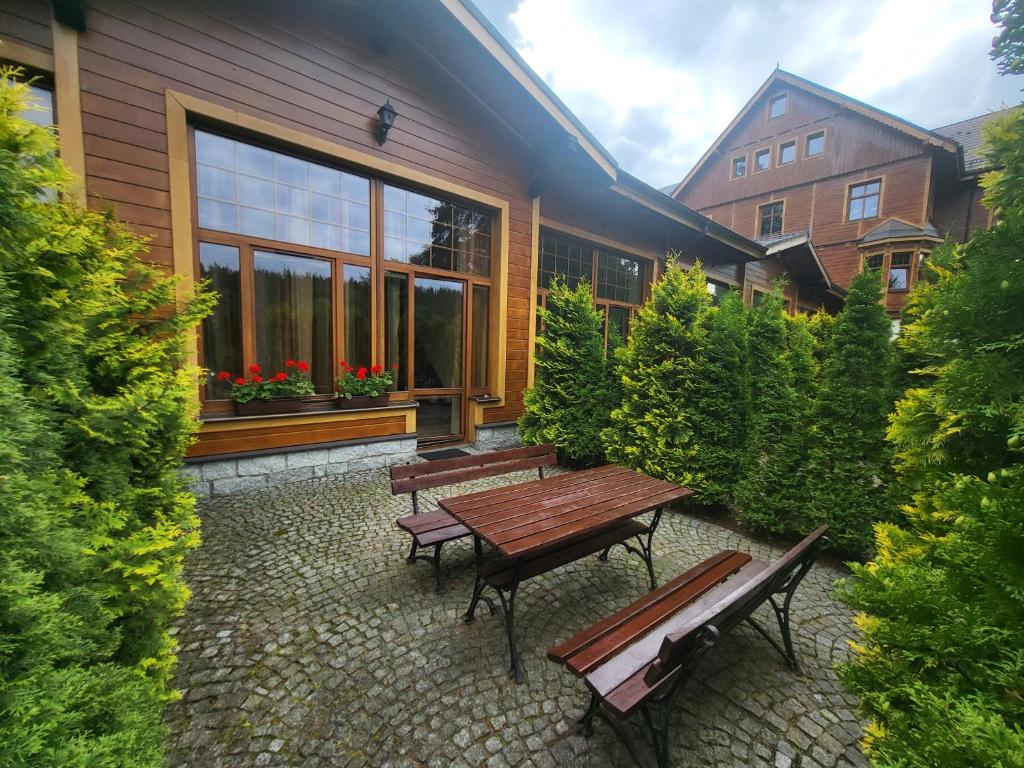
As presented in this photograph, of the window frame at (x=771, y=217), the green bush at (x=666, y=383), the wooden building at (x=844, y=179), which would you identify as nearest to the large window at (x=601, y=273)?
the green bush at (x=666, y=383)

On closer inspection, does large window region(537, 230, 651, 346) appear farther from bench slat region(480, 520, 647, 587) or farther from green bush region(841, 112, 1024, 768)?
green bush region(841, 112, 1024, 768)

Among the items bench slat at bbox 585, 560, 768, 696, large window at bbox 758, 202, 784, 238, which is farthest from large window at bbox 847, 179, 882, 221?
bench slat at bbox 585, 560, 768, 696

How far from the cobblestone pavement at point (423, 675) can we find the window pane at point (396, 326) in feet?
10.3

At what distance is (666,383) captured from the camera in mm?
4961

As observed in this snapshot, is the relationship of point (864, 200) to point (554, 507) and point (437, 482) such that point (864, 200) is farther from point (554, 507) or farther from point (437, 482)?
point (437, 482)

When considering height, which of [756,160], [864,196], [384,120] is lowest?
[384,120]

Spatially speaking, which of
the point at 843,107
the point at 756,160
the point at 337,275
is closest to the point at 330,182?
the point at 337,275

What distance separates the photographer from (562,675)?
2.25m

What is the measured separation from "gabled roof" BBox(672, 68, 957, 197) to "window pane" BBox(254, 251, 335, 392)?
2421 cm

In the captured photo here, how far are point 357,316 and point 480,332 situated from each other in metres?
2.12

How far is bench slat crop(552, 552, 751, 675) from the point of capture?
184 centimetres

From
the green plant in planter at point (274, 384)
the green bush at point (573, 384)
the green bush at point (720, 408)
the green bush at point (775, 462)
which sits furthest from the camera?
the green bush at point (573, 384)

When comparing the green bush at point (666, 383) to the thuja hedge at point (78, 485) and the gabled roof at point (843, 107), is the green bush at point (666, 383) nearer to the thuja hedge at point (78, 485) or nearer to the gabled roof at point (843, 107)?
the thuja hedge at point (78, 485)

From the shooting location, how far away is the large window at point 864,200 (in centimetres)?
1847
